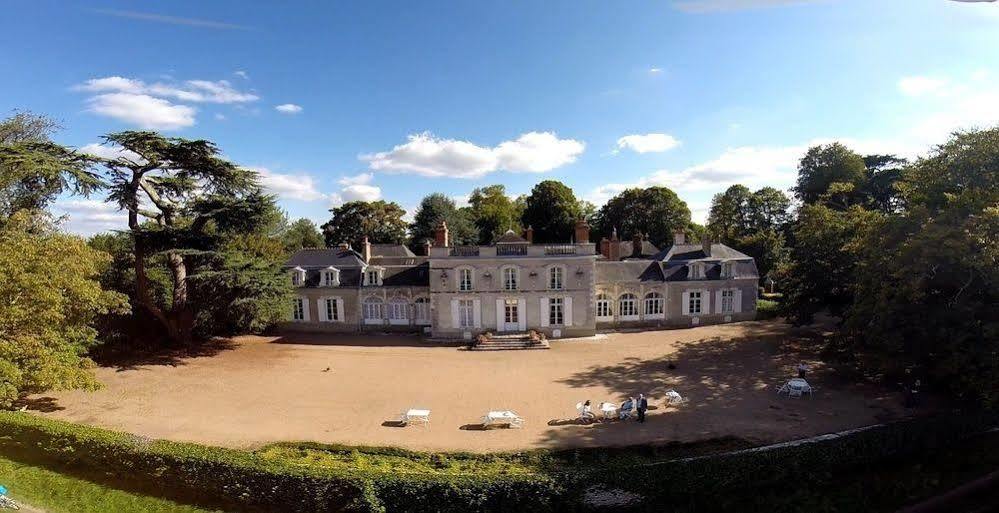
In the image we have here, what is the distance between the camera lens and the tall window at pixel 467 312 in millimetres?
30797

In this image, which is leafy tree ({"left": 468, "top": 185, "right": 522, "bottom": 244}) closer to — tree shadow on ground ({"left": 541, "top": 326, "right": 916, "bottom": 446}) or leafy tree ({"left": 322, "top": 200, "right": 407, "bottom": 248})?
leafy tree ({"left": 322, "top": 200, "right": 407, "bottom": 248})

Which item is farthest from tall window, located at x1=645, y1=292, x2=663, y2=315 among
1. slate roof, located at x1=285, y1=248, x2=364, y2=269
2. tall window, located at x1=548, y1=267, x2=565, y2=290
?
slate roof, located at x1=285, y1=248, x2=364, y2=269

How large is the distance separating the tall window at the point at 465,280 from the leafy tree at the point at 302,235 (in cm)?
3546

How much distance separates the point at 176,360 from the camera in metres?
26.0

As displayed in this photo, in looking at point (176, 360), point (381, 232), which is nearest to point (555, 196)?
point (381, 232)

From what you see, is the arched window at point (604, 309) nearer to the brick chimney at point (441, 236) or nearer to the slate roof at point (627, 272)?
the slate roof at point (627, 272)

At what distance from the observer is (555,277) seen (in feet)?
100

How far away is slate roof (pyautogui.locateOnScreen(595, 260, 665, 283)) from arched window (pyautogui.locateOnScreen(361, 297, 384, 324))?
14.4 m

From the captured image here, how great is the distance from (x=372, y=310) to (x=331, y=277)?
3533 mm

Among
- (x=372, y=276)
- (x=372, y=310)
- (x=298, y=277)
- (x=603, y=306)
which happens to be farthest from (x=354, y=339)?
(x=603, y=306)

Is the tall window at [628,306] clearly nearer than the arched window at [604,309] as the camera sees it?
No

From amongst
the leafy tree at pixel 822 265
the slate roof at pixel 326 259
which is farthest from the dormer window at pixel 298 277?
the leafy tree at pixel 822 265

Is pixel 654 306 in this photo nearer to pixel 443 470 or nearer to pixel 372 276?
pixel 372 276

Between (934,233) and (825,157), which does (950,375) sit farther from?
(825,157)
